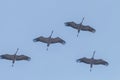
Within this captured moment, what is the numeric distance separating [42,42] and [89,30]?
8402mm

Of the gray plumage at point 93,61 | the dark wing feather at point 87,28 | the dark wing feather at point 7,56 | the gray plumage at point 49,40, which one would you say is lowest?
the dark wing feather at point 7,56

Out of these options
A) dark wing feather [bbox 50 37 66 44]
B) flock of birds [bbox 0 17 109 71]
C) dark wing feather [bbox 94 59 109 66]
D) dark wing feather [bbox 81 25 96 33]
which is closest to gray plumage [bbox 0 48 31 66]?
flock of birds [bbox 0 17 109 71]

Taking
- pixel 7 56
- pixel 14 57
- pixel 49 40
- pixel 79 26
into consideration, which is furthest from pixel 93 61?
pixel 7 56

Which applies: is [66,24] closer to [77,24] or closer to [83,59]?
[77,24]

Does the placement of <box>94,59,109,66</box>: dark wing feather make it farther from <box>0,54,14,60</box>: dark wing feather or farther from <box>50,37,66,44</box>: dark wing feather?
<box>0,54,14,60</box>: dark wing feather

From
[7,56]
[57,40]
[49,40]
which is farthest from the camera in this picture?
[7,56]

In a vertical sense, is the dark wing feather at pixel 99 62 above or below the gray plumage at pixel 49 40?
below

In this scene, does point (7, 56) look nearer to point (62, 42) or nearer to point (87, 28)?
point (62, 42)

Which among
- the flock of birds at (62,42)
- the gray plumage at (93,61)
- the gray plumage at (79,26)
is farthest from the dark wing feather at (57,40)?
the gray plumage at (93,61)

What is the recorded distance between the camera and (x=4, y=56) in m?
75.6

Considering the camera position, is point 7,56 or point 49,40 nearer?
point 49,40

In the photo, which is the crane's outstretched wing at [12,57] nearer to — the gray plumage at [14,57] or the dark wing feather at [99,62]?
the gray plumage at [14,57]

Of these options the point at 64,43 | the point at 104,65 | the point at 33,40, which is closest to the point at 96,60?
the point at 104,65

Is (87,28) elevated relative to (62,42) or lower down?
elevated
